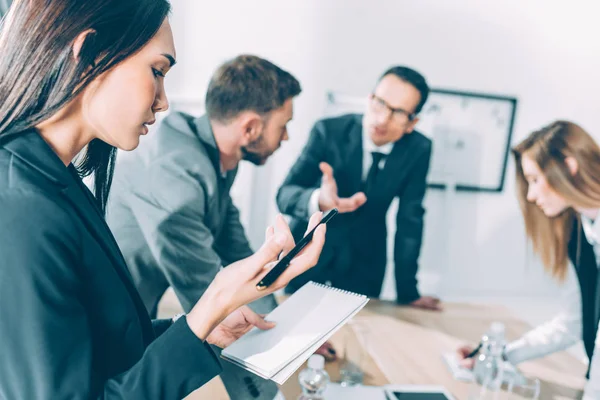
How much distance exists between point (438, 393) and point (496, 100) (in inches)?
75.0

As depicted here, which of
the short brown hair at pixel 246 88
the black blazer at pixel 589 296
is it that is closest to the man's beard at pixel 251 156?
the short brown hair at pixel 246 88

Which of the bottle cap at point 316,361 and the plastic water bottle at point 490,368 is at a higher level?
the bottle cap at point 316,361

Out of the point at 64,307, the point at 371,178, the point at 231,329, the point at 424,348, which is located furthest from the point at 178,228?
the point at 371,178

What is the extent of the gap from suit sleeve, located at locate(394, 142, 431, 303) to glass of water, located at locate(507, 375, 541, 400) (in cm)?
65

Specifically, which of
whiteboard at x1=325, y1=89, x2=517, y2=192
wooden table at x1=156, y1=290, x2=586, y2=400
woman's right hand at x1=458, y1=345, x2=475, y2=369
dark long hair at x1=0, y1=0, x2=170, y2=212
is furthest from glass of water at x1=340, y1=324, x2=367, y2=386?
whiteboard at x1=325, y1=89, x2=517, y2=192

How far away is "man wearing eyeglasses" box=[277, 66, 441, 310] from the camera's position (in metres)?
1.77

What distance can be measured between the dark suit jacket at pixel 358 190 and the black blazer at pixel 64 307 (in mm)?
1200

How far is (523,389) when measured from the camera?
111 cm

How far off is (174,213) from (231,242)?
1.19 feet

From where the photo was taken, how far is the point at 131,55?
0.60 m

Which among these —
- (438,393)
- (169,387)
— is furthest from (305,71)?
(169,387)

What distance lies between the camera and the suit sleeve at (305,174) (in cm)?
178

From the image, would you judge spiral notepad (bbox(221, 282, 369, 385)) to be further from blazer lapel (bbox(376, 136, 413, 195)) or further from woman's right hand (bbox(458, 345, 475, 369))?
blazer lapel (bbox(376, 136, 413, 195))

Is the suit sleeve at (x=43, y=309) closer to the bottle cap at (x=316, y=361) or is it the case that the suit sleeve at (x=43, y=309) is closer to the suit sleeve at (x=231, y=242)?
the bottle cap at (x=316, y=361)
